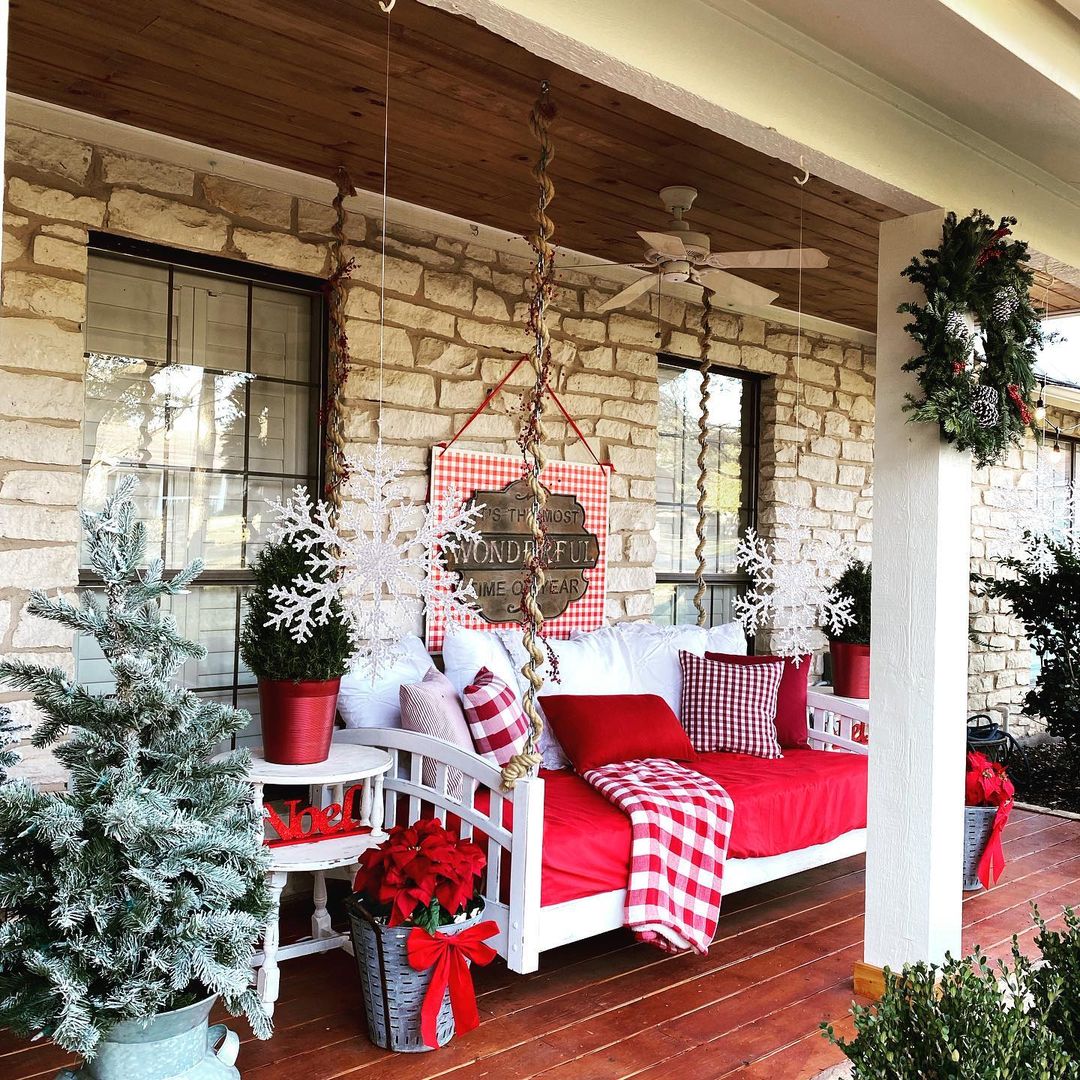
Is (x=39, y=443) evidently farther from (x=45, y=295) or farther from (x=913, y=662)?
(x=913, y=662)

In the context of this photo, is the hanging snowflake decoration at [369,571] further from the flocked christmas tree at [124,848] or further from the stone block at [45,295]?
the flocked christmas tree at [124,848]

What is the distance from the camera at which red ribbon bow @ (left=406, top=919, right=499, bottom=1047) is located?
103 inches

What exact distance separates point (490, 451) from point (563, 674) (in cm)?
102

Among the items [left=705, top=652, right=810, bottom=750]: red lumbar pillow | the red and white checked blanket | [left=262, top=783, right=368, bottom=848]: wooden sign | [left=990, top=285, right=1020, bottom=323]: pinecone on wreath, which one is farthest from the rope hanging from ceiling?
[left=990, top=285, right=1020, bottom=323]: pinecone on wreath

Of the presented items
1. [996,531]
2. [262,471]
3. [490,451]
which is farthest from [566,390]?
[996,531]

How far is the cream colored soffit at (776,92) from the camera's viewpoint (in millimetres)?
2053

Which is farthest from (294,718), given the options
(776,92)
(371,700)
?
(776,92)

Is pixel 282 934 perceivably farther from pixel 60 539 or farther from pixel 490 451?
pixel 490 451

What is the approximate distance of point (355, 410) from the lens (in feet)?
13.0

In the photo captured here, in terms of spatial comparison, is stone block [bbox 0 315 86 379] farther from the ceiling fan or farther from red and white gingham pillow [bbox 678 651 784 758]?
red and white gingham pillow [bbox 678 651 784 758]

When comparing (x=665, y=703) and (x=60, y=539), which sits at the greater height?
(x=60, y=539)

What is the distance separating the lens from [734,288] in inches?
165

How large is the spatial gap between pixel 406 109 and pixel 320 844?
2242mm

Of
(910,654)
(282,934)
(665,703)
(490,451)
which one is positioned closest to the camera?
(910,654)
